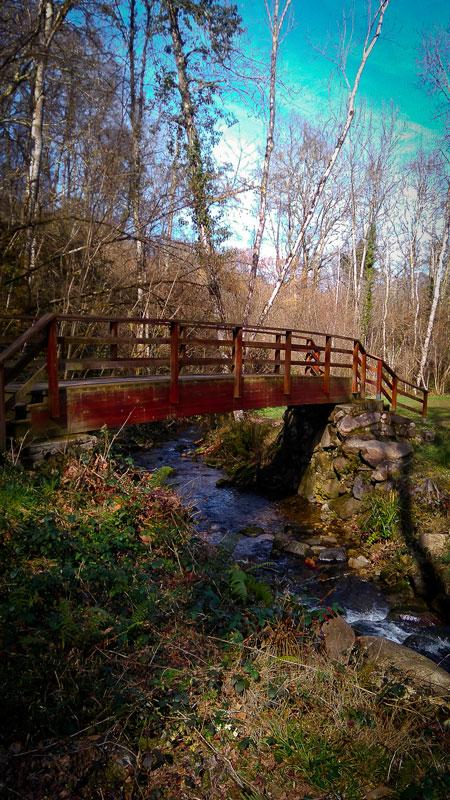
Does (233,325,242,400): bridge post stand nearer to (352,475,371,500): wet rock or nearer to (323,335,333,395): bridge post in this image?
(323,335,333,395): bridge post

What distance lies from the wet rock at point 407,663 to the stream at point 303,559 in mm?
788

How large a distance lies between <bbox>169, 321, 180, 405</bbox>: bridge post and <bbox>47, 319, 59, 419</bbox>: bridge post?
1.94 metres

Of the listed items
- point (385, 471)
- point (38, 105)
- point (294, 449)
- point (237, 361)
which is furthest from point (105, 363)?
point (38, 105)

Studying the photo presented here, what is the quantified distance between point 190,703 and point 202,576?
151 centimetres

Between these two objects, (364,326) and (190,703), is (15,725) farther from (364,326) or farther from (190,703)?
(364,326)

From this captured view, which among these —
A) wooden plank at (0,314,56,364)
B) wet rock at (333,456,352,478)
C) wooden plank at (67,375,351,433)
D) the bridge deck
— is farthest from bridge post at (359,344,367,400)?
wooden plank at (0,314,56,364)

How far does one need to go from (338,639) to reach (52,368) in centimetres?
425

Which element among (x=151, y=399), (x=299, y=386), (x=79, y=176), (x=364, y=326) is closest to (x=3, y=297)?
(x=79, y=176)

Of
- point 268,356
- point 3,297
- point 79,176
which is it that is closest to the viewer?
point 3,297

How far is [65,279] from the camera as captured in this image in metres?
11.7

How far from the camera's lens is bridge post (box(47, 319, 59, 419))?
18.6 ft

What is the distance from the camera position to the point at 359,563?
829 centimetres

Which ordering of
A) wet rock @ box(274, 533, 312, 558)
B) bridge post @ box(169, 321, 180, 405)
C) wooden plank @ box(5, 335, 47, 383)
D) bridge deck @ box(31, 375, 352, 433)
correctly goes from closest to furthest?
1. wooden plank @ box(5, 335, 47, 383)
2. bridge deck @ box(31, 375, 352, 433)
3. bridge post @ box(169, 321, 180, 405)
4. wet rock @ box(274, 533, 312, 558)

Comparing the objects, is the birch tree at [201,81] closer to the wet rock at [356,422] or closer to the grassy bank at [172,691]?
the wet rock at [356,422]
